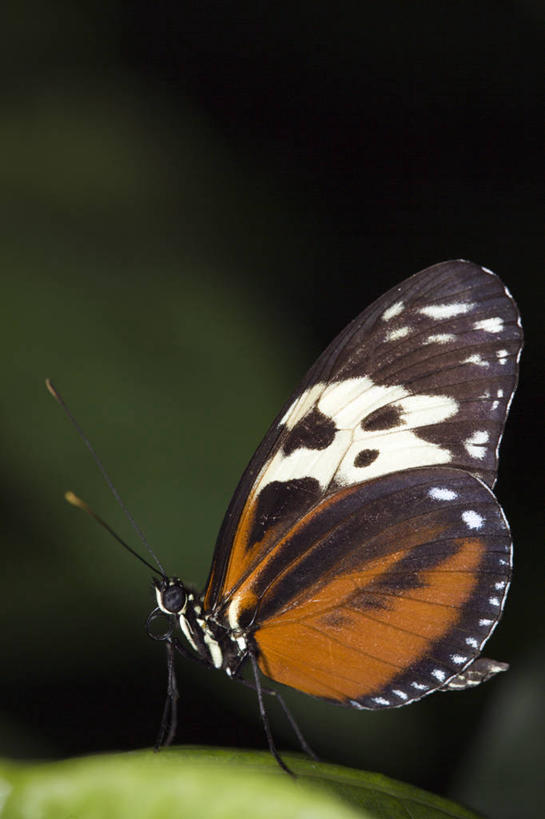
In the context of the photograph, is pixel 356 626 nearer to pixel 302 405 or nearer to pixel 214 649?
pixel 214 649

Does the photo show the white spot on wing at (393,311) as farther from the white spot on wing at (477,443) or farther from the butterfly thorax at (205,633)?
the butterfly thorax at (205,633)

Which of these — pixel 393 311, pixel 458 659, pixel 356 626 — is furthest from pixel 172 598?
pixel 393 311

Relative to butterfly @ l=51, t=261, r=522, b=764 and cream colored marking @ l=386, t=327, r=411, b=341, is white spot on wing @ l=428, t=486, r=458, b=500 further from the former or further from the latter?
cream colored marking @ l=386, t=327, r=411, b=341

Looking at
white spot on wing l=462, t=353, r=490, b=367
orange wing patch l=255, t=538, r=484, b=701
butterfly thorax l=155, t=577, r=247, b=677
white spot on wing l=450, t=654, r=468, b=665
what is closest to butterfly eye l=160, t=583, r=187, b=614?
butterfly thorax l=155, t=577, r=247, b=677

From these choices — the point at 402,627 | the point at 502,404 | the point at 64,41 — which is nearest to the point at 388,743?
the point at 402,627

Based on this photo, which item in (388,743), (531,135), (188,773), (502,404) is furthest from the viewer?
(531,135)

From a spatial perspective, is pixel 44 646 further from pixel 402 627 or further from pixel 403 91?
pixel 403 91

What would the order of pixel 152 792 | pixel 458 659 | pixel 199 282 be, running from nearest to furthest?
1. pixel 152 792
2. pixel 458 659
3. pixel 199 282
